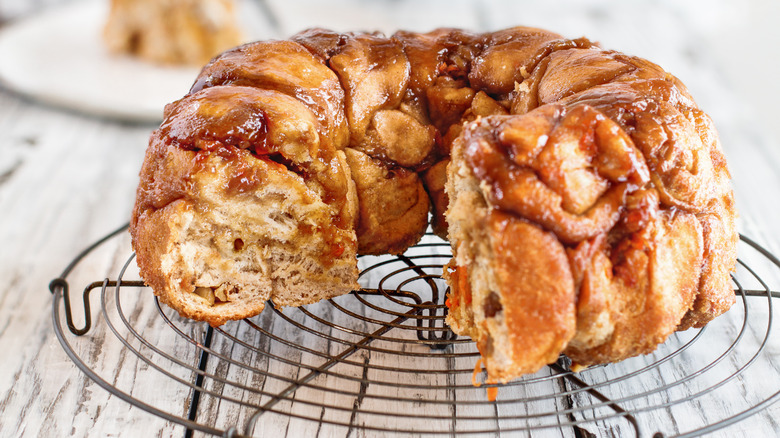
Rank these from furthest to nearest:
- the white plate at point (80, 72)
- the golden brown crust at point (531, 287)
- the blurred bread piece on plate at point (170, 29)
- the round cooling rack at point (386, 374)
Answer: the blurred bread piece on plate at point (170, 29), the white plate at point (80, 72), the round cooling rack at point (386, 374), the golden brown crust at point (531, 287)

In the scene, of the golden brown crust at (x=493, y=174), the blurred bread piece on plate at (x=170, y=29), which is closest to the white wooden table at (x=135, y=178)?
the golden brown crust at (x=493, y=174)

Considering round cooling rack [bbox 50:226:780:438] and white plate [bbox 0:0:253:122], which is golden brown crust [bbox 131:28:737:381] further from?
white plate [bbox 0:0:253:122]

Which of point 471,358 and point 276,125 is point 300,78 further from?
point 471,358

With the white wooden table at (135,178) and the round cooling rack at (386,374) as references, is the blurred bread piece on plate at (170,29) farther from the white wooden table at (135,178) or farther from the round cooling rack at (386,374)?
the round cooling rack at (386,374)

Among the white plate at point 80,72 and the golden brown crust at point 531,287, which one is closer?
the golden brown crust at point 531,287

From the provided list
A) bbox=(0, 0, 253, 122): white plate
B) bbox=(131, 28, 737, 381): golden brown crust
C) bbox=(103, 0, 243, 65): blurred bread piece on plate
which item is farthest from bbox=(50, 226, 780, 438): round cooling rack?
bbox=(103, 0, 243, 65): blurred bread piece on plate

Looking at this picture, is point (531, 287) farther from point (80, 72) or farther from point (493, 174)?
point (80, 72)
